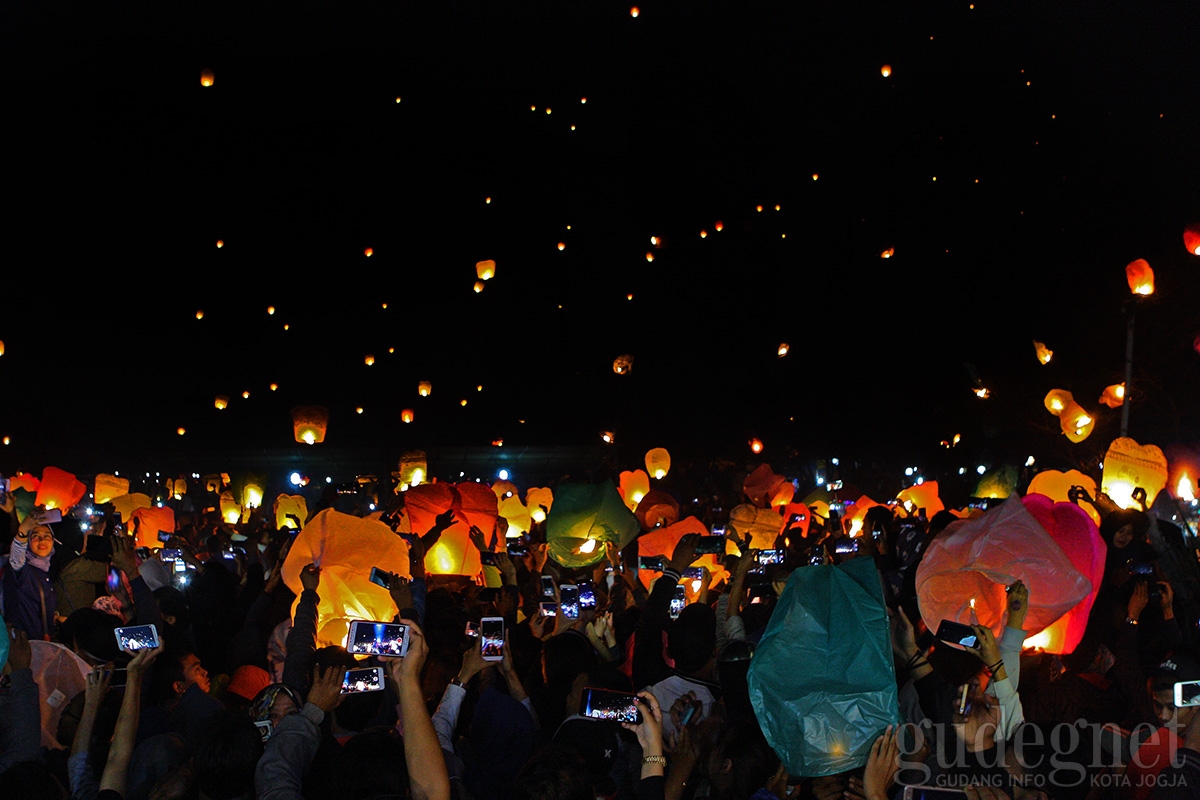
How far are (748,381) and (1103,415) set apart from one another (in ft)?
41.3

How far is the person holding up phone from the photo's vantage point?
5066 millimetres

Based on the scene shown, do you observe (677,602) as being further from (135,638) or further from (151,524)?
(151,524)

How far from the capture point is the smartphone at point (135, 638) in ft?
10.2

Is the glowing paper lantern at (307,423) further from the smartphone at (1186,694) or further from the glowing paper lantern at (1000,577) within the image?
the smartphone at (1186,694)

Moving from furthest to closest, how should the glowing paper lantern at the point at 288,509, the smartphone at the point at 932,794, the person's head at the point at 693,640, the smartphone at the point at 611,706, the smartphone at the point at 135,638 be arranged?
the glowing paper lantern at the point at 288,509 < the person's head at the point at 693,640 < the smartphone at the point at 135,638 < the smartphone at the point at 611,706 < the smartphone at the point at 932,794

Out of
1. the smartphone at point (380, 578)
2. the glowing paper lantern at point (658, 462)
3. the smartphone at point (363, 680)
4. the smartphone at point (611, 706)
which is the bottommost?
the smartphone at point (611, 706)

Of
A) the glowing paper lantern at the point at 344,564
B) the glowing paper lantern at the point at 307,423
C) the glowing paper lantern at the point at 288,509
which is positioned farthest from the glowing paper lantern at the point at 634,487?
the glowing paper lantern at the point at 344,564

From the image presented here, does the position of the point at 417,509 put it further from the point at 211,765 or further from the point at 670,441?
the point at 670,441

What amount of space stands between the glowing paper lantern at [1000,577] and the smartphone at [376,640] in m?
2.31

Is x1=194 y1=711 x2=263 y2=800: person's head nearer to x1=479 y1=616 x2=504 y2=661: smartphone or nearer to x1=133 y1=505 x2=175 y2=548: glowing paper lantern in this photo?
x1=479 y1=616 x2=504 y2=661: smartphone

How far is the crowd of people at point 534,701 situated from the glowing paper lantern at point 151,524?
3794mm

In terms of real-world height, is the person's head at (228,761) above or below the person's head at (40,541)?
below

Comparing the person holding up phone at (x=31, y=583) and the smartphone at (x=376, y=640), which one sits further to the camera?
the person holding up phone at (x=31, y=583)

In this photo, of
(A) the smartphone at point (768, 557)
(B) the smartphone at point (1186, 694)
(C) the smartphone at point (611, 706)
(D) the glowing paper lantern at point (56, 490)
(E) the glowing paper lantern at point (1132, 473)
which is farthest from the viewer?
(D) the glowing paper lantern at point (56, 490)
